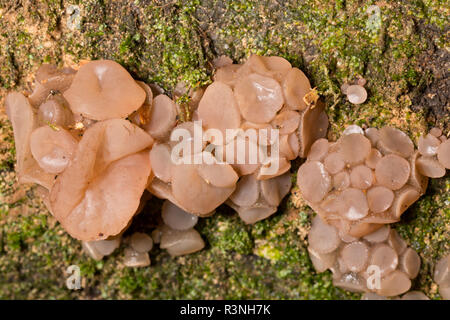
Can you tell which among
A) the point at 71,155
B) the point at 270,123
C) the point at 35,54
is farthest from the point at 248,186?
the point at 35,54

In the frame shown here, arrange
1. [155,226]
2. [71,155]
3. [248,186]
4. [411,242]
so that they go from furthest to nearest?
[155,226] → [411,242] → [248,186] → [71,155]

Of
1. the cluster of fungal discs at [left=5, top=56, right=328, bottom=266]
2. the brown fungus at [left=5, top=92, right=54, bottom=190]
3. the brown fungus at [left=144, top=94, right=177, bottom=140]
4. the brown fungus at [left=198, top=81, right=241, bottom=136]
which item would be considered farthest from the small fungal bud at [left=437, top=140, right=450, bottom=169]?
the brown fungus at [left=5, top=92, right=54, bottom=190]

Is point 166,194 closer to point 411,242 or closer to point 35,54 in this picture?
point 35,54

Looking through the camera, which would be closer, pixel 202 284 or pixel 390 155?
pixel 390 155

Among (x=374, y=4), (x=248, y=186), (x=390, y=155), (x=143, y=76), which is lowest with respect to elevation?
(x=248, y=186)

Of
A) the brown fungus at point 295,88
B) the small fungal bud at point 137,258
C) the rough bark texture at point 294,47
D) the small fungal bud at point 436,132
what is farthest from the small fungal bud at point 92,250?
the small fungal bud at point 436,132

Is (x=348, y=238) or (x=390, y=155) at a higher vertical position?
(x=390, y=155)
